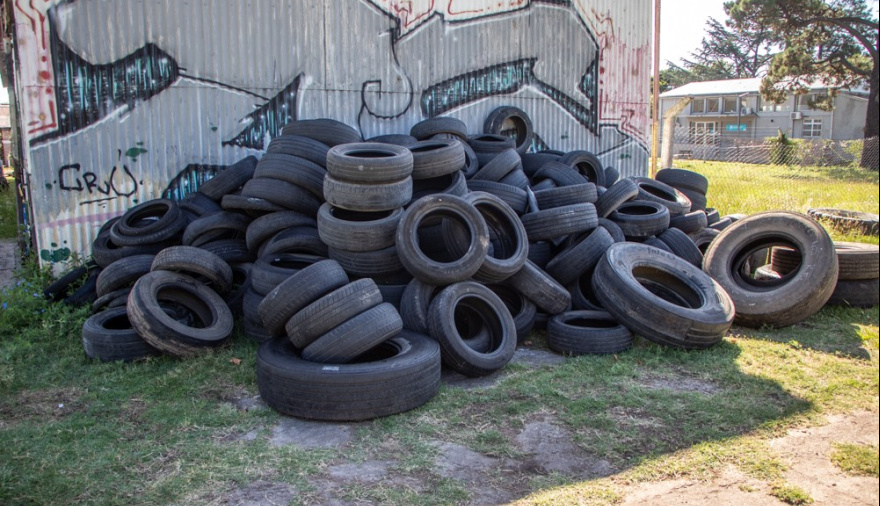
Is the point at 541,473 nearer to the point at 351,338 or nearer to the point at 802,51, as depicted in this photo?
the point at 351,338

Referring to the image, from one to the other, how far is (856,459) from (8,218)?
16.4 m

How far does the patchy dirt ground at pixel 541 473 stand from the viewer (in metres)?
3.89

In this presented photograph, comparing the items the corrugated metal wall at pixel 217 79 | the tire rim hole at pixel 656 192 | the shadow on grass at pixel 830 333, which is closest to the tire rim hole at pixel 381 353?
the shadow on grass at pixel 830 333

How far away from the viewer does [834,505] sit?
12.4 ft

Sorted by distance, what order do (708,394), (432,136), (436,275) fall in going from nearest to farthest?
(708,394)
(436,275)
(432,136)

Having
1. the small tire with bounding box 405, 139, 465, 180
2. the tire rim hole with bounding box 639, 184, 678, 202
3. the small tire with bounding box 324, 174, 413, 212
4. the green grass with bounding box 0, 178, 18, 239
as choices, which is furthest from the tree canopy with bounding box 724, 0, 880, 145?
the green grass with bounding box 0, 178, 18, 239

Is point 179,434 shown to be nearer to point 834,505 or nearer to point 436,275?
point 436,275

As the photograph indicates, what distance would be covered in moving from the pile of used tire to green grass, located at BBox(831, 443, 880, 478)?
2024 mm

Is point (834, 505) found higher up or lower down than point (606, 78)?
lower down

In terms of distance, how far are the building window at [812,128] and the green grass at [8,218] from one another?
127 feet

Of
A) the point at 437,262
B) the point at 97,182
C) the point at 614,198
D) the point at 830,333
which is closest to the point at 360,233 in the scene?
the point at 437,262

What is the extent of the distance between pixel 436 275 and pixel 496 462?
2.10 m

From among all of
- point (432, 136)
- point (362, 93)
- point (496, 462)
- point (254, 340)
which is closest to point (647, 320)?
point (496, 462)

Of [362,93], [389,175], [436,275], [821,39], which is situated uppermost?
[821,39]
